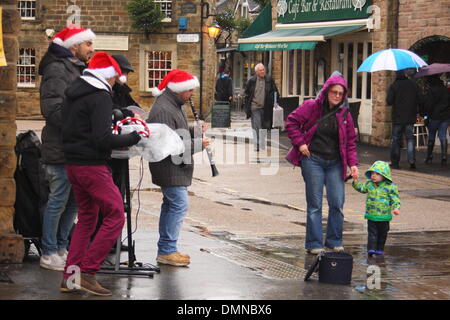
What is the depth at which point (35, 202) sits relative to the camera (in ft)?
28.9

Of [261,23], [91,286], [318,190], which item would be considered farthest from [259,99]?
[91,286]

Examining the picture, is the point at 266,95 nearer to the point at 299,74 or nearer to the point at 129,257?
the point at 299,74

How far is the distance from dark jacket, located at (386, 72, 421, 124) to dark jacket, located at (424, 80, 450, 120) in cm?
40

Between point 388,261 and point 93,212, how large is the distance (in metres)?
3.35

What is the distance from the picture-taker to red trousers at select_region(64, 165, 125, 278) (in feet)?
24.5

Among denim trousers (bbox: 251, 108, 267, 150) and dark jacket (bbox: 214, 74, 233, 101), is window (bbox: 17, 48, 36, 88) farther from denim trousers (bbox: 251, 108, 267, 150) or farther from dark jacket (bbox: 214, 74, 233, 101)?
denim trousers (bbox: 251, 108, 267, 150)

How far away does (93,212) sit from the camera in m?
7.66

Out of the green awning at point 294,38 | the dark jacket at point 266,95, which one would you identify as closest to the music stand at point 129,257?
the dark jacket at point 266,95

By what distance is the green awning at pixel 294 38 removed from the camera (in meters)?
24.5

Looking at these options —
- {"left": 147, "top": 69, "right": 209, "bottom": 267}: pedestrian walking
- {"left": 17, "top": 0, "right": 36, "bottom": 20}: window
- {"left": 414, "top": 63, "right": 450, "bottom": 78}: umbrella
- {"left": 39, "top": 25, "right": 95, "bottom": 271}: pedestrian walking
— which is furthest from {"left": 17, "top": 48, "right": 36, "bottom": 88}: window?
{"left": 39, "top": 25, "right": 95, "bottom": 271}: pedestrian walking

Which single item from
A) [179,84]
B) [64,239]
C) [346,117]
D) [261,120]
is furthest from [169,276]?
[261,120]

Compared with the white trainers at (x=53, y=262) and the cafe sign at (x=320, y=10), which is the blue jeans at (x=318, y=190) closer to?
the white trainers at (x=53, y=262)
